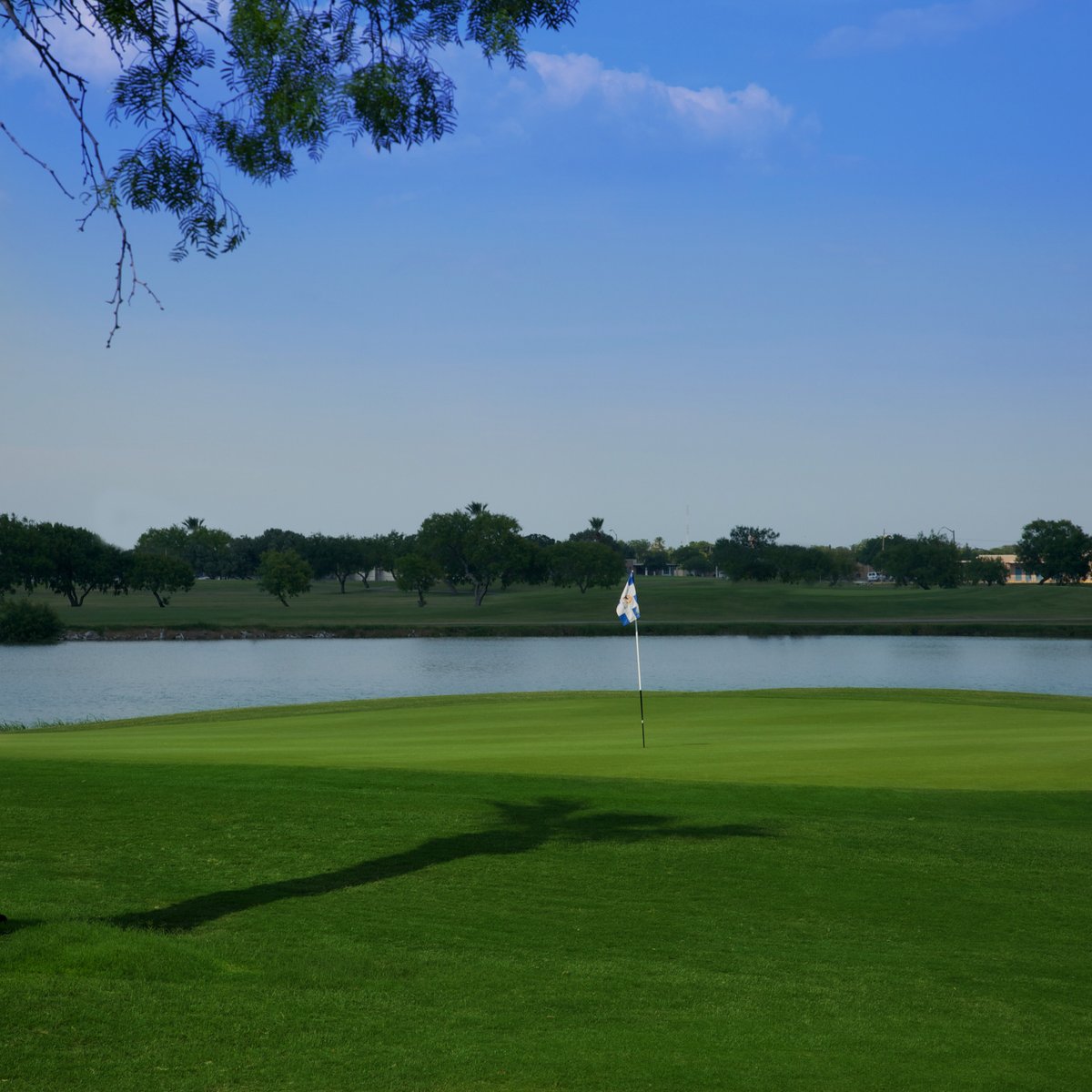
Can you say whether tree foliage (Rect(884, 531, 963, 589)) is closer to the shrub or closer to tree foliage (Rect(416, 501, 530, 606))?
tree foliage (Rect(416, 501, 530, 606))

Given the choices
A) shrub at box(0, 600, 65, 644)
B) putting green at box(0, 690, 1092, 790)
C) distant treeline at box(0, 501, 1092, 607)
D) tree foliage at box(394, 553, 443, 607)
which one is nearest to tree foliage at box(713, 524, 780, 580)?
distant treeline at box(0, 501, 1092, 607)

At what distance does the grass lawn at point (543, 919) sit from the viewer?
5770 mm

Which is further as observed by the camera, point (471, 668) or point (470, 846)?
point (471, 668)

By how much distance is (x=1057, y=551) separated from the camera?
152500 millimetres

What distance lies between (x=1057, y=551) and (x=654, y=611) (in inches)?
2383

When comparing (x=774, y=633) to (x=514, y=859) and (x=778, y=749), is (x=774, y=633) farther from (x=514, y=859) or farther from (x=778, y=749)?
(x=514, y=859)

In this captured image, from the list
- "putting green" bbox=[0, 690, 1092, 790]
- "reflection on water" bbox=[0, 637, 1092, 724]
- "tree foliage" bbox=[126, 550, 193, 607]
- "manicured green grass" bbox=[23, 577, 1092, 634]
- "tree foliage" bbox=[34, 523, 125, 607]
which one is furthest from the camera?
"tree foliage" bbox=[126, 550, 193, 607]

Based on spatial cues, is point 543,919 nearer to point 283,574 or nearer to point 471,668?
point 471,668

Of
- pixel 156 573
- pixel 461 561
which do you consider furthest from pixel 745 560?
pixel 156 573

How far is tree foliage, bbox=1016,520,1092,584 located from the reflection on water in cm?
6129

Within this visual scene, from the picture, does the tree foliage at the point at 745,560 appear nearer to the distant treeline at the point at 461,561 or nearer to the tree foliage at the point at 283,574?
the distant treeline at the point at 461,561

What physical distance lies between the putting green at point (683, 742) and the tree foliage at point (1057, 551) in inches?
5351

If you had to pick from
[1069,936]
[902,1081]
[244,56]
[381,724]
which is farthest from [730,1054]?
[381,724]

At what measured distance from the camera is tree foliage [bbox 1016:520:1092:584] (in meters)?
152
